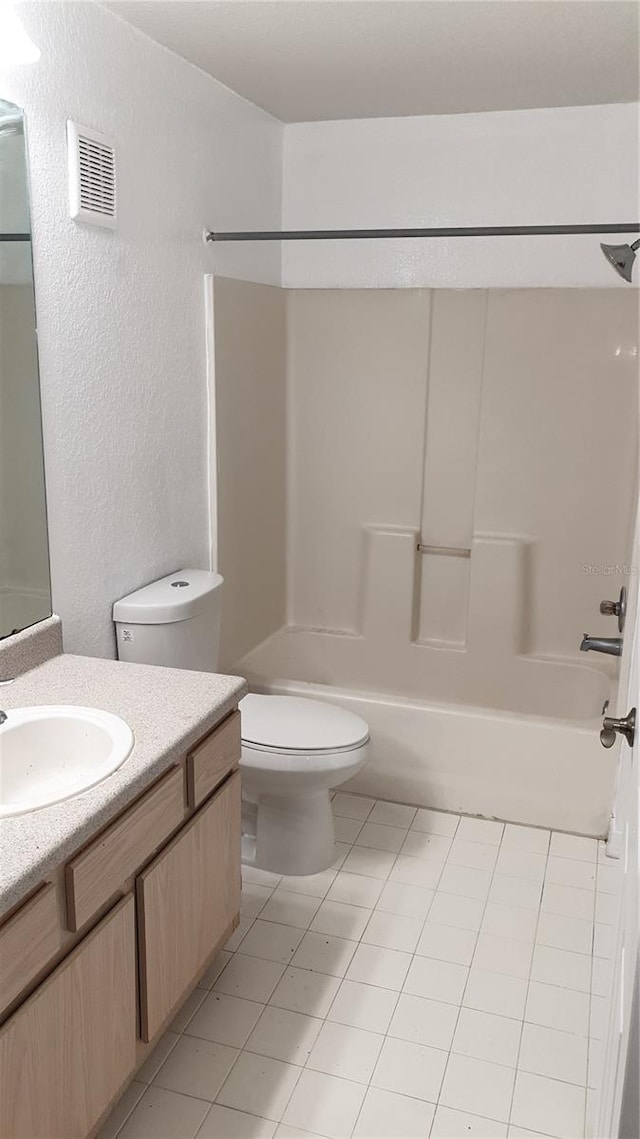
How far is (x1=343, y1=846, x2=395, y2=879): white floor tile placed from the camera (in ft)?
8.54

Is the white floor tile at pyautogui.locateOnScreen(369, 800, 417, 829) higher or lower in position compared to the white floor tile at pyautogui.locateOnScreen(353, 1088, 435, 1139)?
higher

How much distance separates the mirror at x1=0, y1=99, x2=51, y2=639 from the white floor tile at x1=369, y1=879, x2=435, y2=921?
118 cm

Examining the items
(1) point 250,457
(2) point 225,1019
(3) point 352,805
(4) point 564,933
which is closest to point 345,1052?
(2) point 225,1019

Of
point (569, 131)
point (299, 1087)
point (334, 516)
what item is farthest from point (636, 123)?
point (299, 1087)

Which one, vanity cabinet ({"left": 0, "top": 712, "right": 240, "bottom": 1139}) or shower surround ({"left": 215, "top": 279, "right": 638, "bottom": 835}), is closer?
vanity cabinet ({"left": 0, "top": 712, "right": 240, "bottom": 1139})

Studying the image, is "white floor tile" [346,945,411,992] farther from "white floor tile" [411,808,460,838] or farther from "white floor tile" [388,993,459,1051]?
"white floor tile" [411,808,460,838]

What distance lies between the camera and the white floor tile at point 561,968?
7.18 ft

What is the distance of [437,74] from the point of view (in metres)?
2.58

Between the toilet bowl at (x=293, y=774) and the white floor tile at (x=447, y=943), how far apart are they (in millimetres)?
382

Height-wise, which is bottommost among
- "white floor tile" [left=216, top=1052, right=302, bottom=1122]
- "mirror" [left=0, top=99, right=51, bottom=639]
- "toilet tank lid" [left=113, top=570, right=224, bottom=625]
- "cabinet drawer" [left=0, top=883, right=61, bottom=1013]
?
"white floor tile" [left=216, top=1052, right=302, bottom=1122]

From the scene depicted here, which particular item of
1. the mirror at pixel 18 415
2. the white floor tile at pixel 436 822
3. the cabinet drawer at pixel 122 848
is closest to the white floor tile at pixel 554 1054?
the white floor tile at pixel 436 822

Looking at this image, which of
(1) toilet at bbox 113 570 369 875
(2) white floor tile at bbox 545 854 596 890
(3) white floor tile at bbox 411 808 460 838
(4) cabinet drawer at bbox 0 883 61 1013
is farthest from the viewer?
(3) white floor tile at bbox 411 808 460 838

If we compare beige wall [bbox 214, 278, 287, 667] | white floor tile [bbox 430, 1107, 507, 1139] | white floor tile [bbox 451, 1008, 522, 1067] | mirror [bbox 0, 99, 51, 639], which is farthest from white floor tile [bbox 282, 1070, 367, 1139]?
beige wall [bbox 214, 278, 287, 667]

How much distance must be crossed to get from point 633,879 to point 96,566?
5.12 ft
